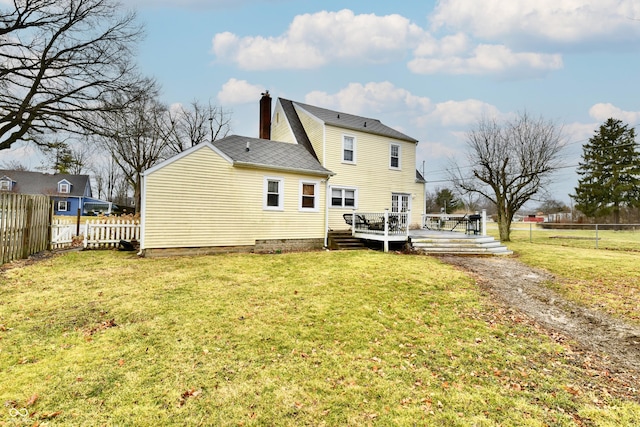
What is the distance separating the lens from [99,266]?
29.1 feet

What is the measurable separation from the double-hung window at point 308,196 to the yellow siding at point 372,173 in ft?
5.70

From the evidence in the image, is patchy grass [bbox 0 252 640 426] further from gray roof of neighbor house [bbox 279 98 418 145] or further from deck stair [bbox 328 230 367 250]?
gray roof of neighbor house [bbox 279 98 418 145]

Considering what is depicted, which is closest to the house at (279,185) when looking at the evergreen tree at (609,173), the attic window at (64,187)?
the attic window at (64,187)

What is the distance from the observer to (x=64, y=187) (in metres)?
37.9

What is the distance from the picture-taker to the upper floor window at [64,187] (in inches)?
1482

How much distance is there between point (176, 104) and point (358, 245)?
2651 cm

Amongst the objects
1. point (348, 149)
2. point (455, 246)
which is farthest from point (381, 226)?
point (348, 149)

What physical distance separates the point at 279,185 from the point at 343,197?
441 cm

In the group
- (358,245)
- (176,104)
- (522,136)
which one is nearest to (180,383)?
(358,245)

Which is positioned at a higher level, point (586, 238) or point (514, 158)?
point (514, 158)

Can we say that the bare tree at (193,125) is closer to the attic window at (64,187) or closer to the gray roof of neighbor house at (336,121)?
the gray roof of neighbor house at (336,121)

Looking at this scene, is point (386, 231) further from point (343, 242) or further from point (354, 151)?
point (354, 151)

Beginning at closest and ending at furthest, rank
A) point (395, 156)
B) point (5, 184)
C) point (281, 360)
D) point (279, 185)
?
→ point (281, 360)
point (279, 185)
point (395, 156)
point (5, 184)

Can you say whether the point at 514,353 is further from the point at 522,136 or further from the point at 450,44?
the point at 522,136
